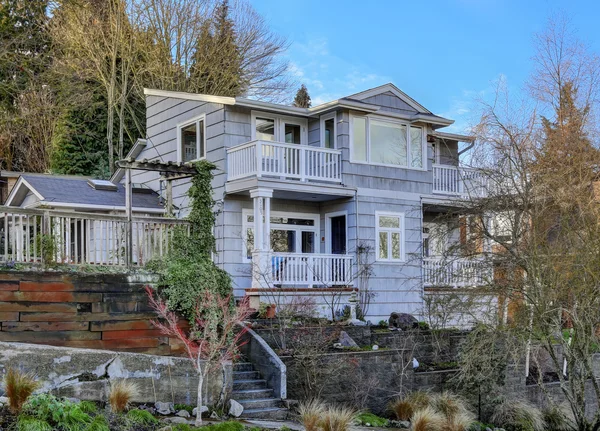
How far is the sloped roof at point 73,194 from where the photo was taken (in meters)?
18.8

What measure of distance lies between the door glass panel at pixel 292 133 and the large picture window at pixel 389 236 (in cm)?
342

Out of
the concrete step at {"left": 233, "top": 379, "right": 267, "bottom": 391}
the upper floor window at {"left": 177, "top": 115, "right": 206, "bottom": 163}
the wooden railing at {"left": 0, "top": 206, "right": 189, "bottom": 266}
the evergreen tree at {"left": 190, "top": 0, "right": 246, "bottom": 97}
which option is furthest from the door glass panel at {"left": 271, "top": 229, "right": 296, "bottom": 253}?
the evergreen tree at {"left": 190, "top": 0, "right": 246, "bottom": 97}

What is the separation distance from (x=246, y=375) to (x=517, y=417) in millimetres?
6013

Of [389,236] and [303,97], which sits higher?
[303,97]

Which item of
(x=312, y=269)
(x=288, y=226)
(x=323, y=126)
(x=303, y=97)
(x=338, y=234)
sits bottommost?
(x=312, y=269)

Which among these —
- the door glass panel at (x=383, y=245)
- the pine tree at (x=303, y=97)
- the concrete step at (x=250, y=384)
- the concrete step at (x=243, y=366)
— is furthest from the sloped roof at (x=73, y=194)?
the pine tree at (x=303, y=97)

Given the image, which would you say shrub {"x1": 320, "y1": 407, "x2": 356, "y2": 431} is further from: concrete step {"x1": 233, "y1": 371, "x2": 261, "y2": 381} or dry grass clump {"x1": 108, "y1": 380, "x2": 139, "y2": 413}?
concrete step {"x1": 233, "y1": 371, "x2": 261, "y2": 381}

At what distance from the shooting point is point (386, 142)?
20.9m

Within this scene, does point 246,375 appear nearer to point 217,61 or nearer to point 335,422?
point 335,422

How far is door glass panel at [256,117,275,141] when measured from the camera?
19.8 metres

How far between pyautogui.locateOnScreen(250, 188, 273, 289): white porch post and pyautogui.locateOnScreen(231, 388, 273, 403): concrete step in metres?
4.80

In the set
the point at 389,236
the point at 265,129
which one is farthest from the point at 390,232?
the point at 265,129

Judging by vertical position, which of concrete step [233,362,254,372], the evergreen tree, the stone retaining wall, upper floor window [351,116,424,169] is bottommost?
Answer: concrete step [233,362,254,372]

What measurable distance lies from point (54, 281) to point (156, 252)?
2336 mm
